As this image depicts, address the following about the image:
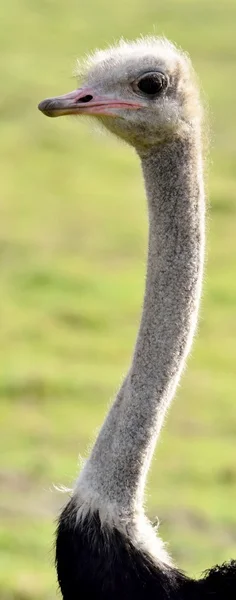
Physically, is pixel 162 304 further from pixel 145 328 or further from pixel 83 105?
pixel 83 105

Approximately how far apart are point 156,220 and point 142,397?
0.47 meters

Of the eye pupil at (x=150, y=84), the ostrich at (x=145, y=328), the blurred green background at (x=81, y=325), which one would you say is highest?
the blurred green background at (x=81, y=325)

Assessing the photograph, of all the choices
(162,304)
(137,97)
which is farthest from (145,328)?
(137,97)

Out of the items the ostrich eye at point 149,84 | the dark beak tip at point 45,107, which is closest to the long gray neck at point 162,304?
the ostrich eye at point 149,84

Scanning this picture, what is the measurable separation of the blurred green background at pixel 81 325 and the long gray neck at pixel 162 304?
0.71 feet

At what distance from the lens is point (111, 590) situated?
4.46m

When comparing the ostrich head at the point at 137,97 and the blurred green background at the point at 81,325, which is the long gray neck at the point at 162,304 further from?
the blurred green background at the point at 81,325

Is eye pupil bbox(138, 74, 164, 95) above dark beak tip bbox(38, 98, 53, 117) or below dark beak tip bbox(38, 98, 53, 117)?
above

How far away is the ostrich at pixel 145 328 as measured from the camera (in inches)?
174

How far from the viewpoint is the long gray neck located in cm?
443

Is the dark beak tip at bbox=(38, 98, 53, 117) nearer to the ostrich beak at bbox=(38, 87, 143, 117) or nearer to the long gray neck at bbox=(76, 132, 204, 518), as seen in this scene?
the ostrich beak at bbox=(38, 87, 143, 117)

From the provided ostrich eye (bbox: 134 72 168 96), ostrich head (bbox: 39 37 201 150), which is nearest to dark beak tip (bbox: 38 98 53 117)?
ostrich head (bbox: 39 37 201 150)

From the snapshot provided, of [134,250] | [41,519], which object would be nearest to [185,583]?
[41,519]

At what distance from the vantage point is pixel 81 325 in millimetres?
14375
